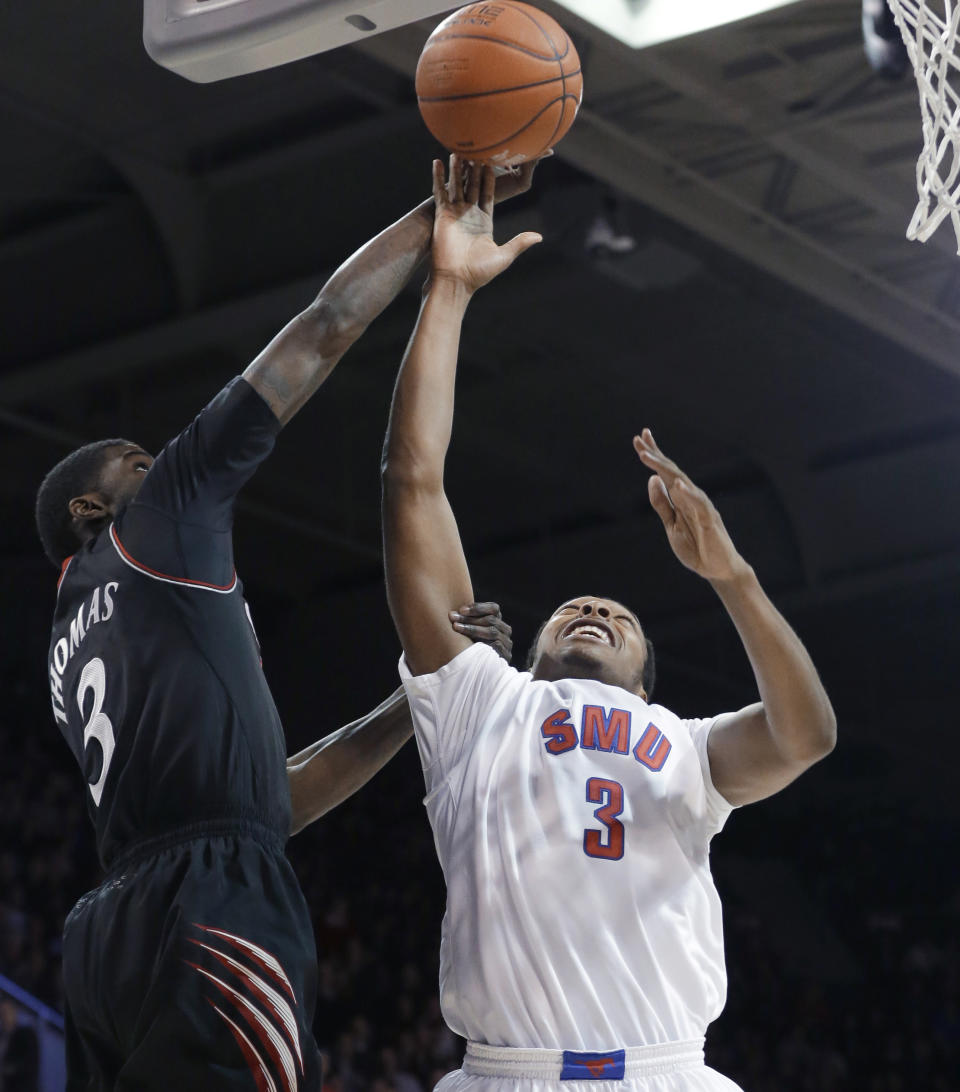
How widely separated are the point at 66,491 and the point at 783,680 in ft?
5.78

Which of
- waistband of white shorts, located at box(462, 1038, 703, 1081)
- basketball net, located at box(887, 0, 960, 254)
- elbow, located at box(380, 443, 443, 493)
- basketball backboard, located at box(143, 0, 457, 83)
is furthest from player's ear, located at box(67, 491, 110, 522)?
basketball net, located at box(887, 0, 960, 254)

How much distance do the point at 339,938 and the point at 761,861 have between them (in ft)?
30.2

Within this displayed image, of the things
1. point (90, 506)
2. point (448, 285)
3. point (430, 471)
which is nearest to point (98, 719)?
point (90, 506)

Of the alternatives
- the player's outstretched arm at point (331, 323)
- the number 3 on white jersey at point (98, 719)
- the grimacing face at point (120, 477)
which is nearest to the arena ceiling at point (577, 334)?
the player's outstretched arm at point (331, 323)

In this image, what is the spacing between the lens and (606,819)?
151 inches

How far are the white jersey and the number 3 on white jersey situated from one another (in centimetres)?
81

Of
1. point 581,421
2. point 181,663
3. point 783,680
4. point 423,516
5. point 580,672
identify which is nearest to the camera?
point 181,663

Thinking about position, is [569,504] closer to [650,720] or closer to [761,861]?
[761,861]

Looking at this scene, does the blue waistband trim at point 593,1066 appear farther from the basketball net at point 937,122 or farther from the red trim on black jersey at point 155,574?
the basketball net at point 937,122

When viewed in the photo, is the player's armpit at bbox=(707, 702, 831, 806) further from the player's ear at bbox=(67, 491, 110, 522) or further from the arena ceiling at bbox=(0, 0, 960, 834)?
the arena ceiling at bbox=(0, 0, 960, 834)

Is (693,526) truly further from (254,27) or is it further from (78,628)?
(254,27)

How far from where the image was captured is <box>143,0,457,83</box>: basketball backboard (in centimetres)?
379

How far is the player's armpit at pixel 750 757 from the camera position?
3836 millimetres

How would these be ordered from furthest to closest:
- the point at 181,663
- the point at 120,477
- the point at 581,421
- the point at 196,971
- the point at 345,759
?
the point at 581,421, the point at 345,759, the point at 120,477, the point at 181,663, the point at 196,971
